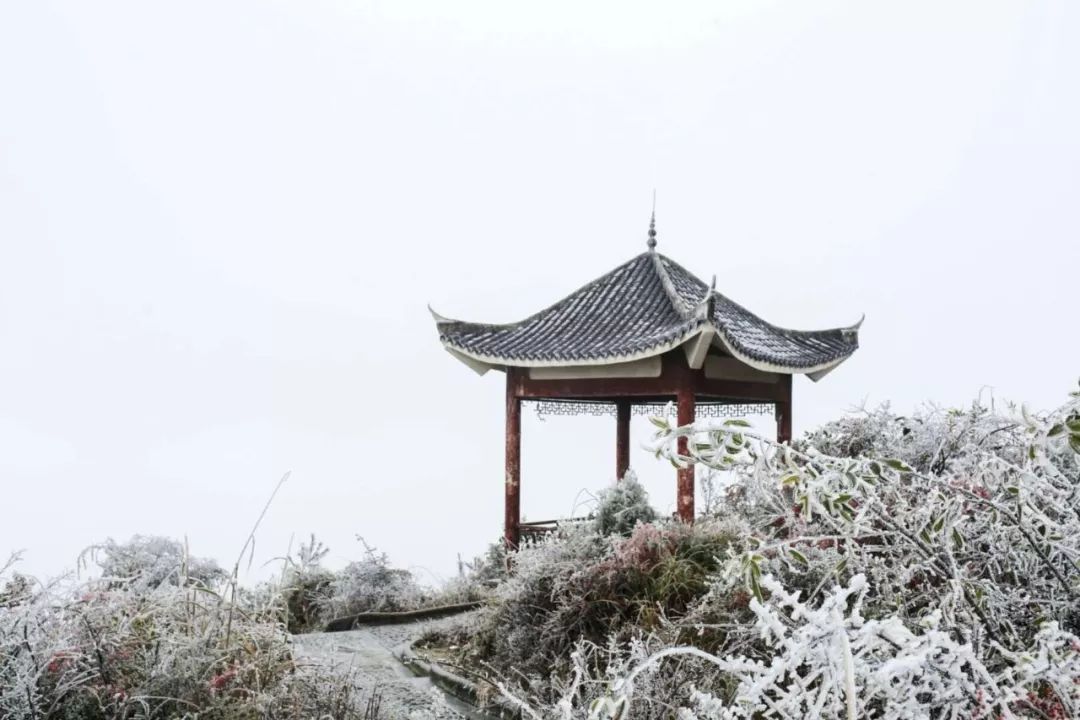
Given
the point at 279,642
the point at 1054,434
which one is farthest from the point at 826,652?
the point at 279,642

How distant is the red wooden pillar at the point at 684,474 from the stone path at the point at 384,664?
249 cm

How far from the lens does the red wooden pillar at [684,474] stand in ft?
30.1

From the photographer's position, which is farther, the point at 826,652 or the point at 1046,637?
the point at 1046,637

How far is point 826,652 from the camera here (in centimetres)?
173

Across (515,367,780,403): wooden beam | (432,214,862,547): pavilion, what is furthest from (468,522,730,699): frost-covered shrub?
(515,367,780,403): wooden beam

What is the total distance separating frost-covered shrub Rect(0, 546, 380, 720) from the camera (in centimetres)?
393

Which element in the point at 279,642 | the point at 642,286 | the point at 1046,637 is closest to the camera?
the point at 1046,637

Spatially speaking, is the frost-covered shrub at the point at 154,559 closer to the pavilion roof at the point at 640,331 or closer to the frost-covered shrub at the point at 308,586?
the frost-covered shrub at the point at 308,586

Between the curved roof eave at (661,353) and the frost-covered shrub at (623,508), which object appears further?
the curved roof eave at (661,353)

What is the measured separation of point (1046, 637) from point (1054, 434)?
478 mm

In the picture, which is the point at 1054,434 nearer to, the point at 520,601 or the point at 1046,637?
the point at 1046,637

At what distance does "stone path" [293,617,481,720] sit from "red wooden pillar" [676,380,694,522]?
2486 millimetres

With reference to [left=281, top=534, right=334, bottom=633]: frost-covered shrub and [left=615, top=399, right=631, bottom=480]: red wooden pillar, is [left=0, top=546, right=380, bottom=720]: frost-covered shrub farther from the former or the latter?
[left=615, top=399, right=631, bottom=480]: red wooden pillar

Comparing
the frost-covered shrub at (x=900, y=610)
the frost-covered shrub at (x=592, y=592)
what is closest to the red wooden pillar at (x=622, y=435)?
the frost-covered shrub at (x=592, y=592)
